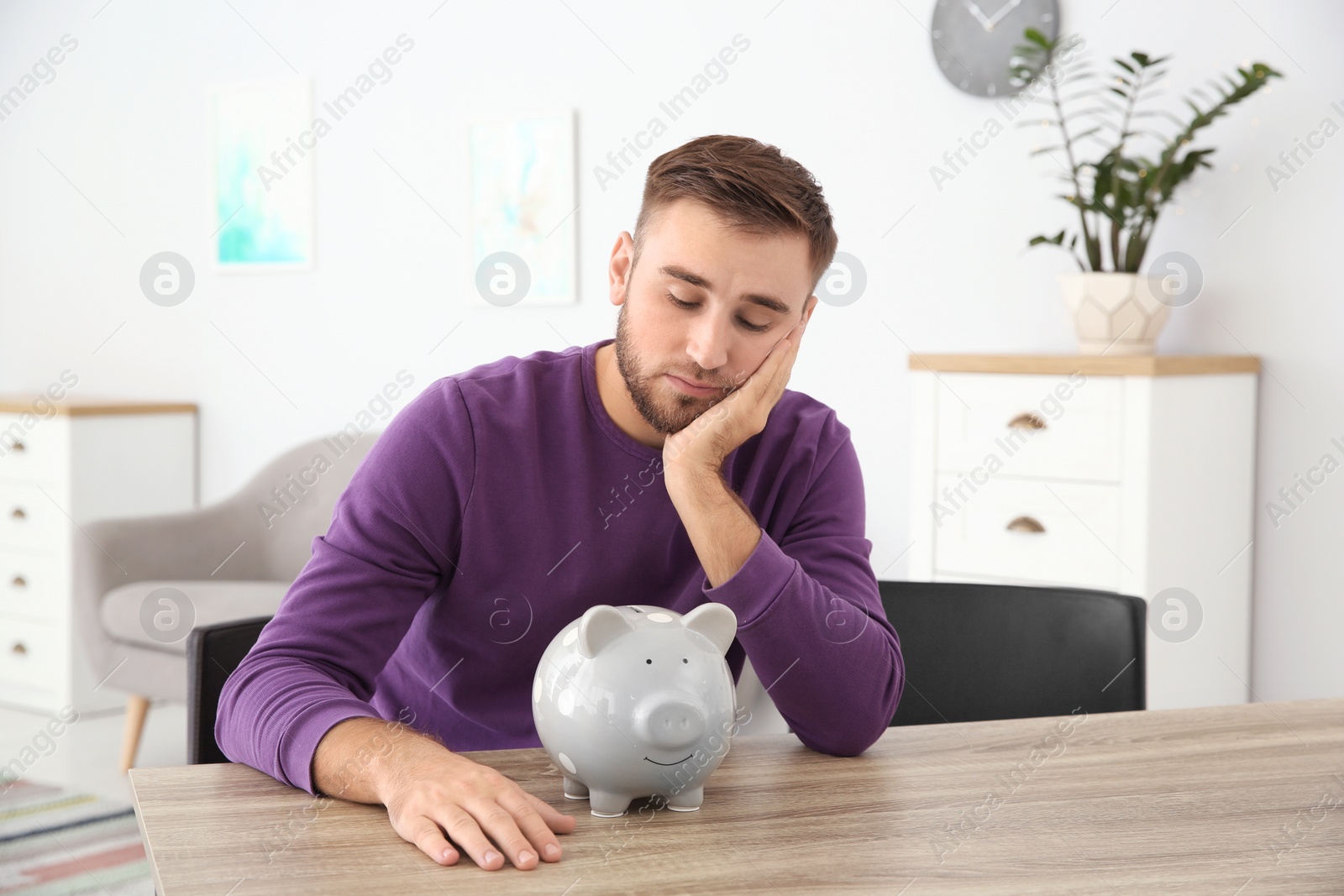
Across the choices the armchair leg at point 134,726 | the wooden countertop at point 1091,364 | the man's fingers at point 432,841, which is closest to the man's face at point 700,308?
the man's fingers at point 432,841

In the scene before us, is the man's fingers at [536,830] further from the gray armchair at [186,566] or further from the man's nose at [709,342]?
the gray armchair at [186,566]

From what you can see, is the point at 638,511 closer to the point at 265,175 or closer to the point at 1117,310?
the point at 1117,310

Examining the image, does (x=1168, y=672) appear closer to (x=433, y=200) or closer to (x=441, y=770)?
(x=441, y=770)

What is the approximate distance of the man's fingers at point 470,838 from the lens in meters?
0.85

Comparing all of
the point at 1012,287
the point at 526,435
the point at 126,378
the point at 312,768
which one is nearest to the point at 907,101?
the point at 1012,287

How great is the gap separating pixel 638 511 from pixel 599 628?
0.45 metres

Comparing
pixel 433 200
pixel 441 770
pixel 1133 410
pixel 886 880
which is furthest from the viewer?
pixel 433 200

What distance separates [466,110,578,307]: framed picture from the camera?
12.6 ft

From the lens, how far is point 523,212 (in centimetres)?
394

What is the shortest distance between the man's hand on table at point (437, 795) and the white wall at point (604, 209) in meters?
2.40

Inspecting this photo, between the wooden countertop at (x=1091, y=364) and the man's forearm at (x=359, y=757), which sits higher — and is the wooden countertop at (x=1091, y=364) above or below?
above

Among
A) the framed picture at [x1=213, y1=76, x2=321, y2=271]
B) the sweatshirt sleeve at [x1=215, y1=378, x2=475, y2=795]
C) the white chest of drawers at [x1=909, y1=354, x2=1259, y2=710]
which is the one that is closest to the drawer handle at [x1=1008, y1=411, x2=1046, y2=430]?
the white chest of drawers at [x1=909, y1=354, x2=1259, y2=710]

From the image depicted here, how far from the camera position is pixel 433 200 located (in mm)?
4141

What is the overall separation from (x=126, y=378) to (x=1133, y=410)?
154 inches
